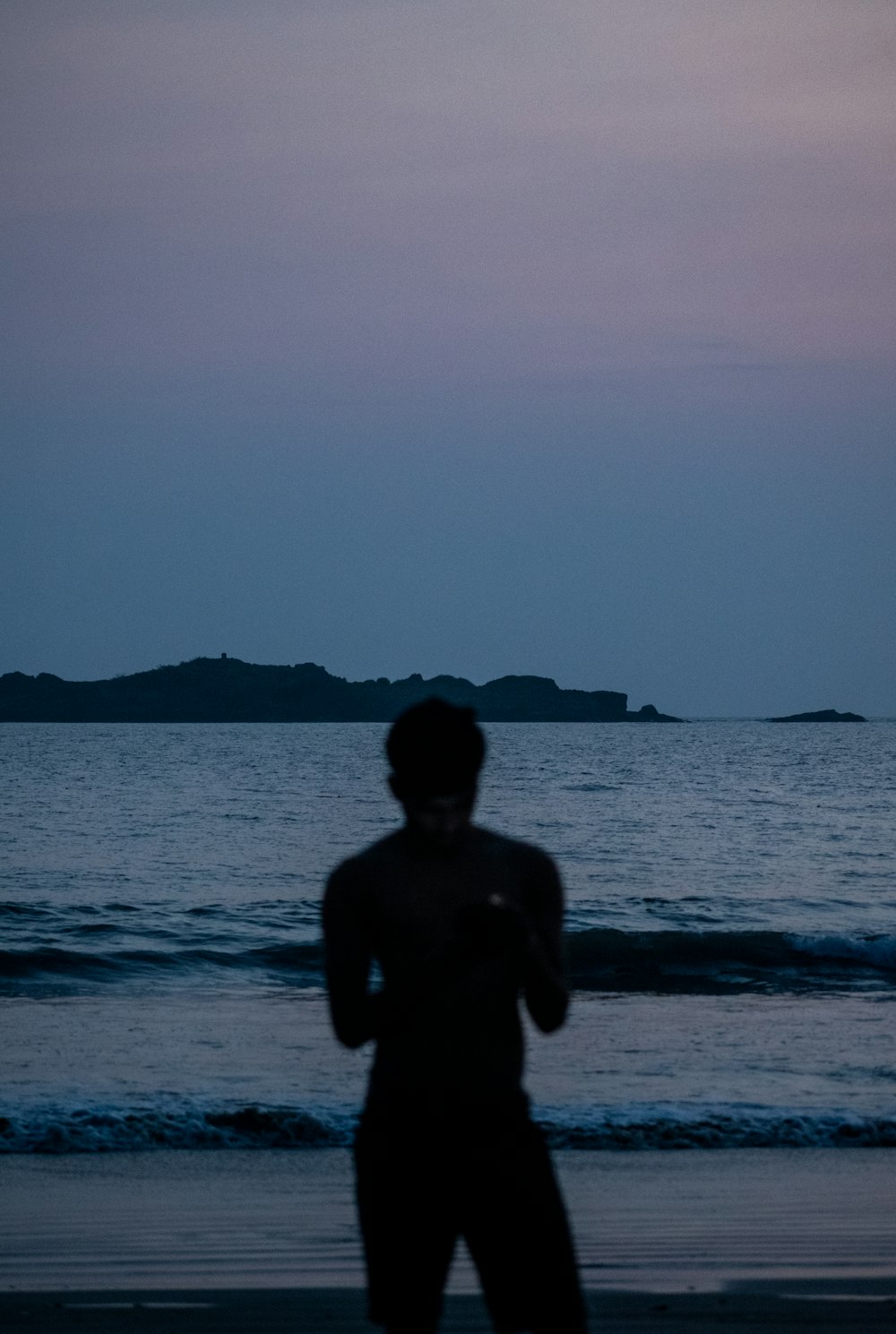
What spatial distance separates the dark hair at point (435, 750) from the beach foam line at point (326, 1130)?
6.69 meters

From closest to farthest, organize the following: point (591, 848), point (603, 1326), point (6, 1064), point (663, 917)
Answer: point (603, 1326)
point (6, 1064)
point (663, 917)
point (591, 848)

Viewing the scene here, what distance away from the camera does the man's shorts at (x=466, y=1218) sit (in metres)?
2.86

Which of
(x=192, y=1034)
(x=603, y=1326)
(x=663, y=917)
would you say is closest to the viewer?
(x=603, y=1326)

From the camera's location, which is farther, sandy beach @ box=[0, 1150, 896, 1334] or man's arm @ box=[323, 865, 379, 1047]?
sandy beach @ box=[0, 1150, 896, 1334]

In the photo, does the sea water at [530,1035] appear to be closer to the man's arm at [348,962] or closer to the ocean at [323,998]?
the ocean at [323,998]

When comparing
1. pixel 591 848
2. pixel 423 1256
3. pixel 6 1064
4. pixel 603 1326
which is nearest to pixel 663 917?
pixel 591 848

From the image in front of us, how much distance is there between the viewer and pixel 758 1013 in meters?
14.9

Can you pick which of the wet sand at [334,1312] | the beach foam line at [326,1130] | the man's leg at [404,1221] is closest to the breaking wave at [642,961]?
the beach foam line at [326,1130]

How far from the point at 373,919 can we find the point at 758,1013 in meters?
12.8

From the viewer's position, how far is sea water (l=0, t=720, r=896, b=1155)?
31.1ft

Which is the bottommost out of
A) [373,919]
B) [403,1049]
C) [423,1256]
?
[423,1256]

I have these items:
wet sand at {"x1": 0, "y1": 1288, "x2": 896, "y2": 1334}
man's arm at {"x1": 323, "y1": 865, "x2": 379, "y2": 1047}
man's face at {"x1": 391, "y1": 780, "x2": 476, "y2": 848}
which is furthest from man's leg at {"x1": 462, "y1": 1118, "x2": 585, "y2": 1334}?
wet sand at {"x1": 0, "y1": 1288, "x2": 896, "y2": 1334}

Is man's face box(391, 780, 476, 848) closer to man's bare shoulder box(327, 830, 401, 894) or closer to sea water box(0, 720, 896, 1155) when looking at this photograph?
man's bare shoulder box(327, 830, 401, 894)

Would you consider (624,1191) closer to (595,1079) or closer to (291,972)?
(595,1079)
